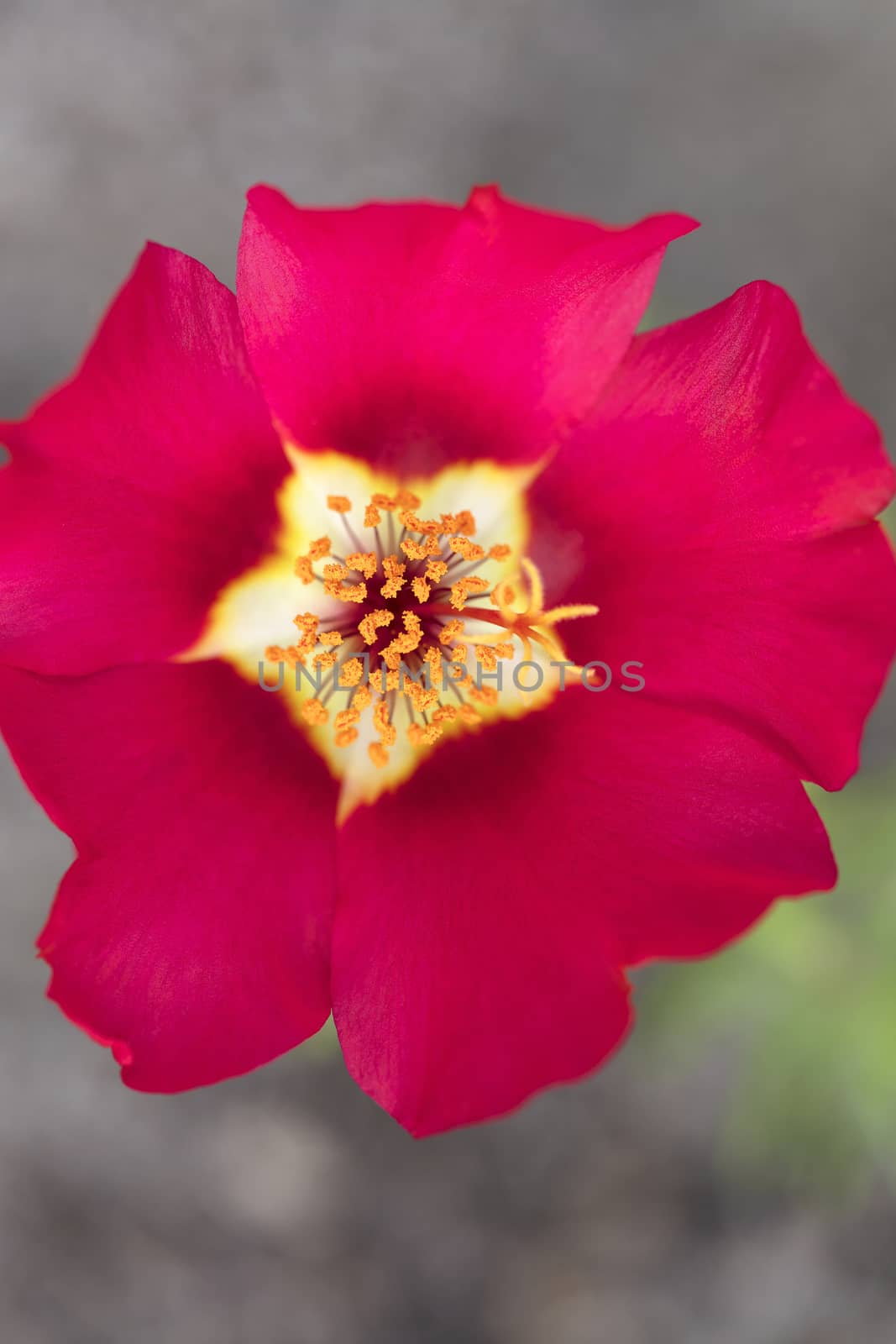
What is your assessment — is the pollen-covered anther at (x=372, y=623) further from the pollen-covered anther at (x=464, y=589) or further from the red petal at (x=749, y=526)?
the red petal at (x=749, y=526)

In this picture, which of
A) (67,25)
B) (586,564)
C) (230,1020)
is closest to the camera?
(230,1020)

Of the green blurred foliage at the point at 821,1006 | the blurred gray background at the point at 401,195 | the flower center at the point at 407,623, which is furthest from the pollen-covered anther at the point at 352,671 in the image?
the blurred gray background at the point at 401,195

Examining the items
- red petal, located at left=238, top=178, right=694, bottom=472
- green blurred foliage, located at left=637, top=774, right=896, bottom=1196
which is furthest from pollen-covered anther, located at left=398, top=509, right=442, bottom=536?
green blurred foliage, located at left=637, top=774, right=896, bottom=1196

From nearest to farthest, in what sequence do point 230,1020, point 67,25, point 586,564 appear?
point 230,1020 → point 586,564 → point 67,25

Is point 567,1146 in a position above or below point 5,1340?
above

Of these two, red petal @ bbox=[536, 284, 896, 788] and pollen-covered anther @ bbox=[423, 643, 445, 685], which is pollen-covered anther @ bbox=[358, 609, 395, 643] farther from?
red petal @ bbox=[536, 284, 896, 788]

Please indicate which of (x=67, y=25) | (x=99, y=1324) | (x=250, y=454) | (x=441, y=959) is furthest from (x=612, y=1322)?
(x=67, y=25)

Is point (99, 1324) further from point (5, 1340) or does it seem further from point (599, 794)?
point (599, 794)
